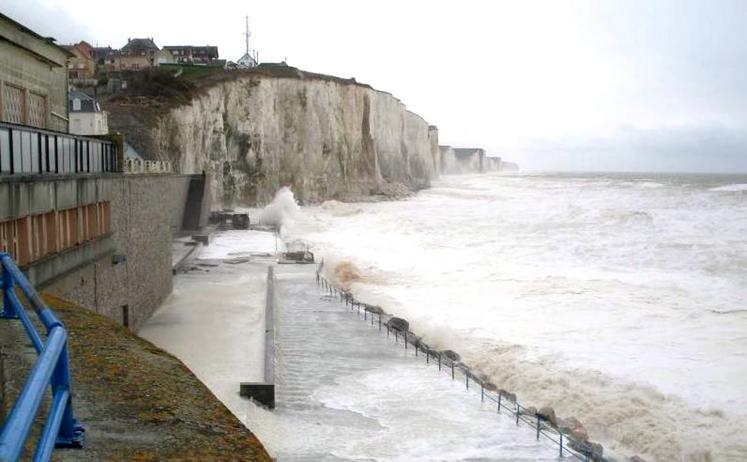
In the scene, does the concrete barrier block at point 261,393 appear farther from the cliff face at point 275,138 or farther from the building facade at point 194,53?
the building facade at point 194,53

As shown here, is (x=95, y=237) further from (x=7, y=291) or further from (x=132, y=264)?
(x=7, y=291)

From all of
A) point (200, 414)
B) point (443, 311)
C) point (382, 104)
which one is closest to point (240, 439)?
point (200, 414)

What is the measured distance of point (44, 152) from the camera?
32.3ft

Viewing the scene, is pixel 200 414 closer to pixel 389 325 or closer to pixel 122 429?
pixel 122 429

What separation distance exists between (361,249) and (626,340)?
18418mm

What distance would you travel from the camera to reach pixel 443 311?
19.5 meters

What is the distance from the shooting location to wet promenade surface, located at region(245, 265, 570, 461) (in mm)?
9711

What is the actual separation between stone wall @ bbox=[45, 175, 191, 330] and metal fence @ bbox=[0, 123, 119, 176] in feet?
2.30

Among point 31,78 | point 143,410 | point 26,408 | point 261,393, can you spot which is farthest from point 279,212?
point 26,408

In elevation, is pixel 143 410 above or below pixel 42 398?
below

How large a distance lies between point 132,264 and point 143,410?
11.1m

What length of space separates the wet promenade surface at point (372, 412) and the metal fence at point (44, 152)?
4778 mm

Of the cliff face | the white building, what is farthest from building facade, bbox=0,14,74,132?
the cliff face

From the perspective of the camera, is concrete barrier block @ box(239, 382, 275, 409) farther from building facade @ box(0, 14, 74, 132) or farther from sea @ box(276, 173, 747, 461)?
building facade @ box(0, 14, 74, 132)
